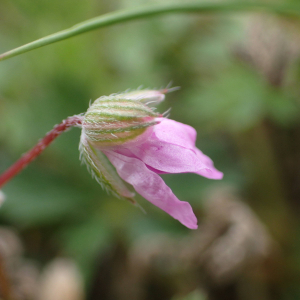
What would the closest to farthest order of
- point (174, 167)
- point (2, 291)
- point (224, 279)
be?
1. point (174, 167)
2. point (2, 291)
3. point (224, 279)

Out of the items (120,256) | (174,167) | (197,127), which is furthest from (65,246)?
(174,167)

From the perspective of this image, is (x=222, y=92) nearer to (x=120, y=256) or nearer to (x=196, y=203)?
(x=196, y=203)

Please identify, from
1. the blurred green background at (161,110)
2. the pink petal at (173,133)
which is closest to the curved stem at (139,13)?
the pink petal at (173,133)

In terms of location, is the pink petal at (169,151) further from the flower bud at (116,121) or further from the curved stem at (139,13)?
the curved stem at (139,13)

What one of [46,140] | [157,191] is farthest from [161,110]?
[157,191]

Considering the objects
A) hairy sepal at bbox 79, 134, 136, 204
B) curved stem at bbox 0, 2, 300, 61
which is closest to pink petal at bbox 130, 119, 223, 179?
hairy sepal at bbox 79, 134, 136, 204

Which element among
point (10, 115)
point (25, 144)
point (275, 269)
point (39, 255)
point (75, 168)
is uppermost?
point (10, 115)

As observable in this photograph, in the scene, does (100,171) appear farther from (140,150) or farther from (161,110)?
(161,110)

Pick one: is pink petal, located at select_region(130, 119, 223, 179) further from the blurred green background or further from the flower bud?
the blurred green background
